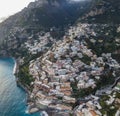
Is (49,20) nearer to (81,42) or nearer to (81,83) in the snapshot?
(81,42)

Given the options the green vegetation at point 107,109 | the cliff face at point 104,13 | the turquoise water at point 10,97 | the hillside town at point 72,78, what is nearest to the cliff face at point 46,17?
the cliff face at point 104,13

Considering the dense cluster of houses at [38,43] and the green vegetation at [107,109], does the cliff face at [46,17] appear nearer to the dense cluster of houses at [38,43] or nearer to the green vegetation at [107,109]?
the dense cluster of houses at [38,43]

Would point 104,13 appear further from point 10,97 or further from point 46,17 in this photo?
point 10,97

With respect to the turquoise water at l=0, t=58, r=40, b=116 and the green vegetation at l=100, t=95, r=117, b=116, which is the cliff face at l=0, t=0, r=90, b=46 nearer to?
the turquoise water at l=0, t=58, r=40, b=116

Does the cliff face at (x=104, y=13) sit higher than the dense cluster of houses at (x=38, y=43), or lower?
lower

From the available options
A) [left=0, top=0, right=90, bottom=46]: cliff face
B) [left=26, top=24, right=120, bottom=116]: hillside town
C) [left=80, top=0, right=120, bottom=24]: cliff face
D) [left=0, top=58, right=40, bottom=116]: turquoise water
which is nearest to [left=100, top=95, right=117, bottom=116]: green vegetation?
[left=26, top=24, right=120, bottom=116]: hillside town

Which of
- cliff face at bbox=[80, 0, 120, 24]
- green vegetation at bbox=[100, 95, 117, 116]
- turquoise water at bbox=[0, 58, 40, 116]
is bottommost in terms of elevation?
cliff face at bbox=[80, 0, 120, 24]
